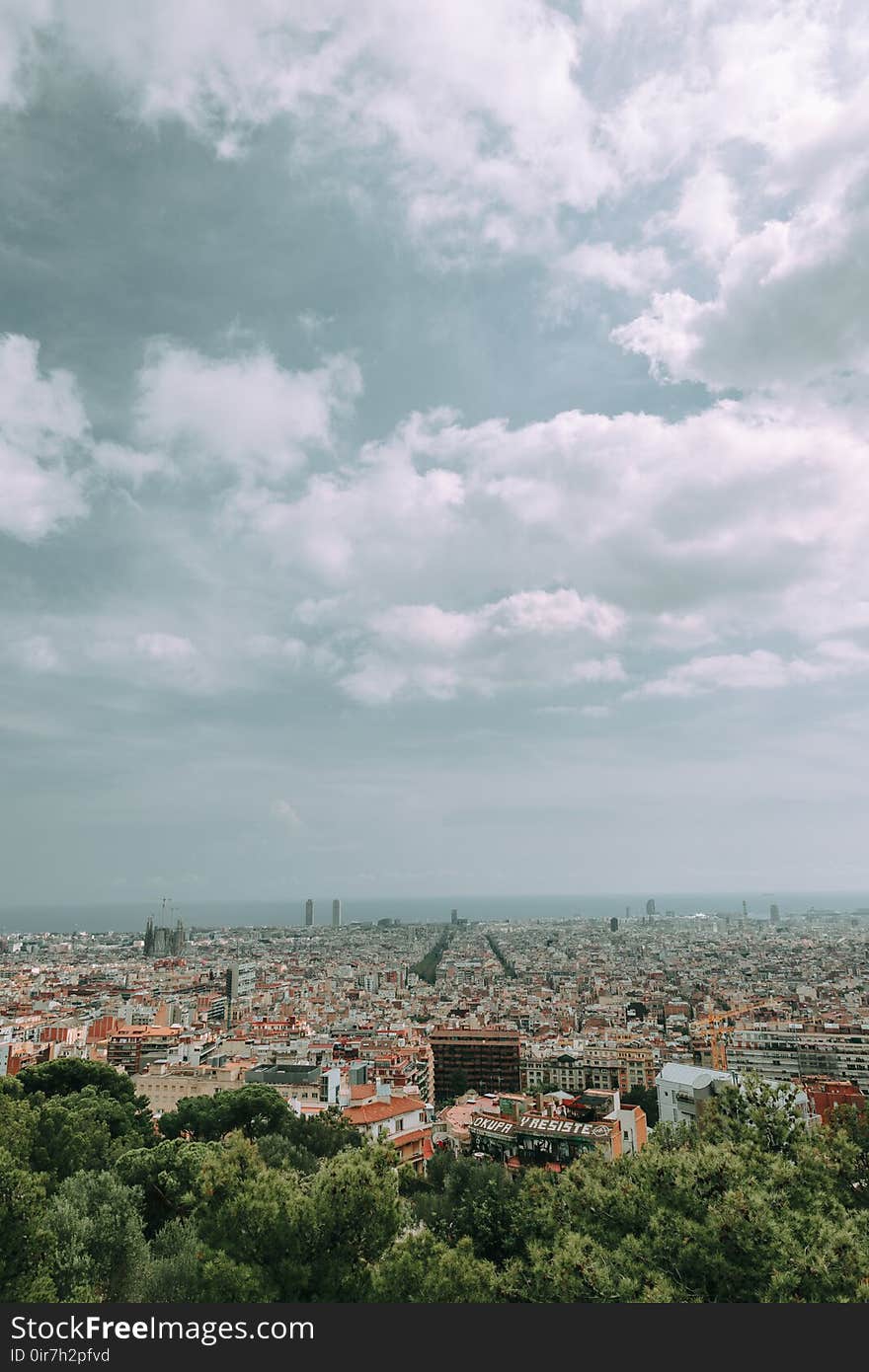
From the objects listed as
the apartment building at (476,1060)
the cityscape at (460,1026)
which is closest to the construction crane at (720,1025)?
the cityscape at (460,1026)

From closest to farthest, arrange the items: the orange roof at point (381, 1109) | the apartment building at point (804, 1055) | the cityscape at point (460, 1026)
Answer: the orange roof at point (381, 1109) → the cityscape at point (460, 1026) → the apartment building at point (804, 1055)

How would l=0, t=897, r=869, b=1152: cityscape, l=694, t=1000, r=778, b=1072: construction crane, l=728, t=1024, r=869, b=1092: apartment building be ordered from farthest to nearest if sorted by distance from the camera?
l=694, t=1000, r=778, b=1072: construction crane → l=728, t=1024, r=869, b=1092: apartment building → l=0, t=897, r=869, b=1152: cityscape

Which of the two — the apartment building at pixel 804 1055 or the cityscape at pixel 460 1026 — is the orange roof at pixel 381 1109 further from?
the apartment building at pixel 804 1055

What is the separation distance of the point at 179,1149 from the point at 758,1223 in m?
8.34

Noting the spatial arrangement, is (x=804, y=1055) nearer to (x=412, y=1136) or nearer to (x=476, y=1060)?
(x=476, y=1060)

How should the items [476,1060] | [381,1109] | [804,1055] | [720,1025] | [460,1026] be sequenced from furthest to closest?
[720,1025], [460,1026], [476,1060], [804,1055], [381,1109]

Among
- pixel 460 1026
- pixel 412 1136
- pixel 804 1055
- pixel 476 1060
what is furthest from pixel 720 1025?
pixel 412 1136

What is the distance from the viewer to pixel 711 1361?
3832mm

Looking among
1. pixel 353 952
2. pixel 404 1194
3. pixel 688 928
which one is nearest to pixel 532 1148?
pixel 404 1194

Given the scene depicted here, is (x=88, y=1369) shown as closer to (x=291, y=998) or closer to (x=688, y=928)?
(x=291, y=998)

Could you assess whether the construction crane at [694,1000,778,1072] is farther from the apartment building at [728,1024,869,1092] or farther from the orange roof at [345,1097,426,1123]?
the orange roof at [345,1097,426,1123]

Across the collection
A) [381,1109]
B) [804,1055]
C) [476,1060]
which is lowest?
[476,1060]

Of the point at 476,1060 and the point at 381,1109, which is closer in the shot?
the point at 381,1109

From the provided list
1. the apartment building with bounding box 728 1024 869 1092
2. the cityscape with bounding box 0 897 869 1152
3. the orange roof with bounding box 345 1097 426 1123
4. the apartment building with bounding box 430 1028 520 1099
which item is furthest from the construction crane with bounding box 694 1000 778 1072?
the orange roof with bounding box 345 1097 426 1123
